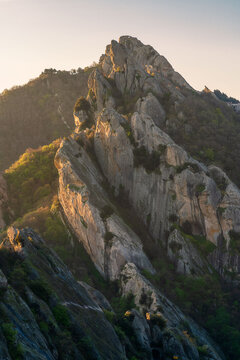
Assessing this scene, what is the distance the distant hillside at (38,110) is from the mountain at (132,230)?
4518cm

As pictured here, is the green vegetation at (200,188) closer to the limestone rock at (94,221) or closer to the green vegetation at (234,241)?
the green vegetation at (234,241)

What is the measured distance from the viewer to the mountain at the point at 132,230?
2138 cm

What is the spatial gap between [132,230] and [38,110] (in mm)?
82882

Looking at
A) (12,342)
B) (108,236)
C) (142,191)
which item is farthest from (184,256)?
(12,342)

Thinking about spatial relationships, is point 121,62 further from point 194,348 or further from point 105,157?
point 194,348

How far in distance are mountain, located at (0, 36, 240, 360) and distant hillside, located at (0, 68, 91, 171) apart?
45175 mm

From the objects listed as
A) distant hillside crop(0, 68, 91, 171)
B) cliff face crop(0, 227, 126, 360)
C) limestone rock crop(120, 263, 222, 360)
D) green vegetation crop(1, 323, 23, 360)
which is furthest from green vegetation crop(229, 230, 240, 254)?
distant hillside crop(0, 68, 91, 171)

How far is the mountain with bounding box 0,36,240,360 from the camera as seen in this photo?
21.4m

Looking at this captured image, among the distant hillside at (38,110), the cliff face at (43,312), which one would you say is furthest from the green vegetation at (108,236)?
the distant hillside at (38,110)

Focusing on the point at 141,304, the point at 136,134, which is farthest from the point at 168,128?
the point at 141,304

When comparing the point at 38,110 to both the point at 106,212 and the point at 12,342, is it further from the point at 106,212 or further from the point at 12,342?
the point at 12,342

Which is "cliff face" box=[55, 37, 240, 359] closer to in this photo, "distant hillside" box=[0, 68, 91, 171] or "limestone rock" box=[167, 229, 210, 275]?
"limestone rock" box=[167, 229, 210, 275]

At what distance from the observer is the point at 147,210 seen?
47.0m

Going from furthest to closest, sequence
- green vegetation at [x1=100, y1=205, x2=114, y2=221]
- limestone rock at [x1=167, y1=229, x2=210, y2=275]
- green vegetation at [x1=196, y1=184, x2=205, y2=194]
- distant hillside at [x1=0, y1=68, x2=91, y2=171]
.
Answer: distant hillside at [x1=0, y1=68, x2=91, y2=171] < green vegetation at [x1=196, y1=184, x2=205, y2=194] < green vegetation at [x1=100, y1=205, x2=114, y2=221] < limestone rock at [x1=167, y1=229, x2=210, y2=275]
